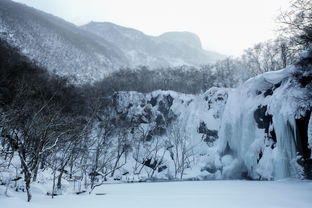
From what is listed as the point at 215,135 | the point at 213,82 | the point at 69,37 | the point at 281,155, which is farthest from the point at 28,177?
the point at 69,37

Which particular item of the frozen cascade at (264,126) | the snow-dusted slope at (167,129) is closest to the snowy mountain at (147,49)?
the snow-dusted slope at (167,129)

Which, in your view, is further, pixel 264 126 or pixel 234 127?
pixel 234 127

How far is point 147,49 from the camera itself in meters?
130

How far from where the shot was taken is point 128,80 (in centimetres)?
4962

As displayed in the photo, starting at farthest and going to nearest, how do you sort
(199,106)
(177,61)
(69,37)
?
(177,61), (69,37), (199,106)

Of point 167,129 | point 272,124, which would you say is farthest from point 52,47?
point 272,124

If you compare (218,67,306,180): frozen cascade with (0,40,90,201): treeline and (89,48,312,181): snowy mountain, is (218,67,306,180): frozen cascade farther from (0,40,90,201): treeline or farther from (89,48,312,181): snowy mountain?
(0,40,90,201): treeline

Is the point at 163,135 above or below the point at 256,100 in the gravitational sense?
below

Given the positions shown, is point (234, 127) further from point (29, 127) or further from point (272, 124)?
point (29, 127)

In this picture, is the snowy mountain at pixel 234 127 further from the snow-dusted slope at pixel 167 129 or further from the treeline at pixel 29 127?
the treeline at pixel 29 127

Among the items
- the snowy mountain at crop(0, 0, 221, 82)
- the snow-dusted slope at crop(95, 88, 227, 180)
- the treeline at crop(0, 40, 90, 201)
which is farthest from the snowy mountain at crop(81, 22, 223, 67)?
the treeline at crop(0, 40, 90, 201)

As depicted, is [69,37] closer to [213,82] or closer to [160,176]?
[213,82]

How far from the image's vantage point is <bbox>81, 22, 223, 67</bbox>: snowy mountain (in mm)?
117375

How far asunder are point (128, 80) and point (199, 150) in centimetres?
2592
